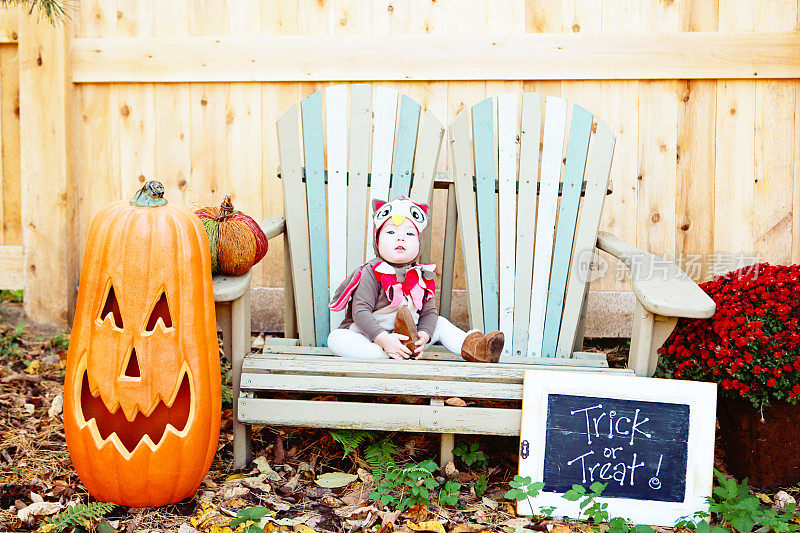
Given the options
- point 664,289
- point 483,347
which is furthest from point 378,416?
point 664,289

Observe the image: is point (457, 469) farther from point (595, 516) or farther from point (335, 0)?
point (335, 0)

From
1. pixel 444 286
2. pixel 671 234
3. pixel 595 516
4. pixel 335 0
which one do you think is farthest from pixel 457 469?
pixel 335 0

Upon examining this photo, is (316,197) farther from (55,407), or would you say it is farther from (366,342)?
(55,407)

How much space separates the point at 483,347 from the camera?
2367 millimetres

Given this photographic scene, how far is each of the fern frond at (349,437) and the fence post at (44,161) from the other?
5.89 feet

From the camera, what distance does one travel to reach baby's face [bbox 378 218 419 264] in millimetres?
2486

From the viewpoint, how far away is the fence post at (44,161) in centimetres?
325

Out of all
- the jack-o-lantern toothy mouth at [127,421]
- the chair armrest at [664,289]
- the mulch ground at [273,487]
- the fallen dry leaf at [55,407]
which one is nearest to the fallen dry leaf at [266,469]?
the mulch ground at [273,487]

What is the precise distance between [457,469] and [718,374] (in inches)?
34.4

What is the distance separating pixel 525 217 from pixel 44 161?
222 cm

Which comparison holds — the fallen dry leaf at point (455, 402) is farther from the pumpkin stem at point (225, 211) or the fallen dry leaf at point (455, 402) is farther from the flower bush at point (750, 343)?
the pumpkin stem at point (225, 211)

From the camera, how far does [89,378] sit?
190cm

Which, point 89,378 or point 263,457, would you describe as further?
point 263,457

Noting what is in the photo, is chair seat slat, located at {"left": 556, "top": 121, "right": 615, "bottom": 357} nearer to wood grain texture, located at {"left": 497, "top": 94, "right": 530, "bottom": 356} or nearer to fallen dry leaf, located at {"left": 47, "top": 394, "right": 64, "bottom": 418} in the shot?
→ wood grain texture, located at {"left": 497, "top": 94, "right": 530, "bottom": 356}
